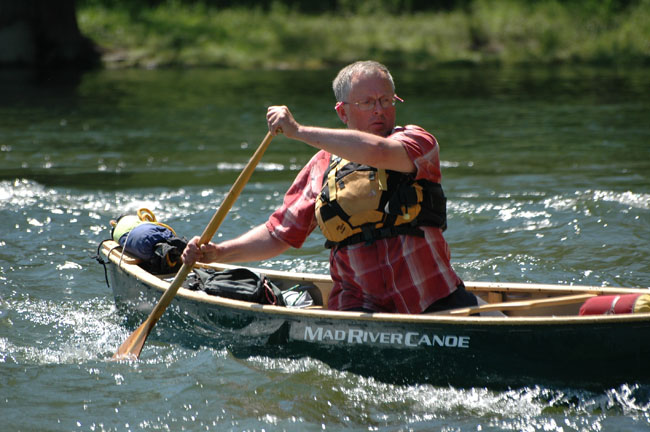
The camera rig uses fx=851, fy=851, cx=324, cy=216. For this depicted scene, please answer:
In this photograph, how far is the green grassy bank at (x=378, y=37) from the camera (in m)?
22.2

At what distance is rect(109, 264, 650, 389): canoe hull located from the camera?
3670 mm

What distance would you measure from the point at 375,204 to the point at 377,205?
10mm

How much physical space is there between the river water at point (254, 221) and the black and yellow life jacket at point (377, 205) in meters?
0.77

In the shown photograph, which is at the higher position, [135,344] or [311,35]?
[135,344]

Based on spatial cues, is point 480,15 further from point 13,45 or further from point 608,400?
point 608,400

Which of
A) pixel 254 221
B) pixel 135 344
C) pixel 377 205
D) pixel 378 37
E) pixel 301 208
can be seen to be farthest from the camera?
pixel 378 37

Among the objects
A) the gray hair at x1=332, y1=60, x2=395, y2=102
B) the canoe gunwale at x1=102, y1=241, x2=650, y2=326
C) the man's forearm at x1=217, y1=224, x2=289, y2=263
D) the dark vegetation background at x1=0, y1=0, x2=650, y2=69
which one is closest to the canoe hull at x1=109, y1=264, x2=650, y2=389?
the canoe gunwale at x1=102, y1=241, x2=650, y2=326

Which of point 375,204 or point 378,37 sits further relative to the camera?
point 378,37

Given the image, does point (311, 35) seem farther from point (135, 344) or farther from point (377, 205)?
point (377, 205)

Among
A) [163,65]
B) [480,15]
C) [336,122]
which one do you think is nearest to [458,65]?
[480,15]

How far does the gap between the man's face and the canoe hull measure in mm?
863

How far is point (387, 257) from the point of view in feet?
12.8

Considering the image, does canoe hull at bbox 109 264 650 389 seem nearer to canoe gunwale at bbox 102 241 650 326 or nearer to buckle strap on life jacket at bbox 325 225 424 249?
canoe gunwale at bbox 102 241 650 326

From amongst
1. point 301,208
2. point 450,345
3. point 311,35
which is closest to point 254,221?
point 301,208
